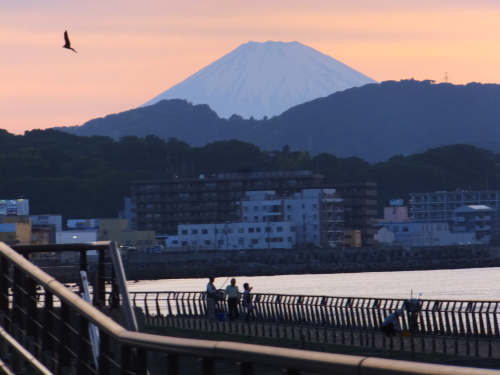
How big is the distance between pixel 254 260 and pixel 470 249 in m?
32.8

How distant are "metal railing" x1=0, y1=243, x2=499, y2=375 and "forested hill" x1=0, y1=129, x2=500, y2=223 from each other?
6036 inches

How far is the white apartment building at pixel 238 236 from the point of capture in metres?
133

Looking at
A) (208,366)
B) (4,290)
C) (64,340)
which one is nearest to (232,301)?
(4,290)

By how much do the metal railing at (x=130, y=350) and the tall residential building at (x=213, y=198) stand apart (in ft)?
462

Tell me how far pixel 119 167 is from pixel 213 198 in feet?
134

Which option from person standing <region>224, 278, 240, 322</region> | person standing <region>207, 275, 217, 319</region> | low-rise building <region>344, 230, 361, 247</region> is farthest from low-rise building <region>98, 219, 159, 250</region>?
person standing <region>224, 278, 240, 322</region>

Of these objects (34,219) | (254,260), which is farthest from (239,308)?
(34,219)

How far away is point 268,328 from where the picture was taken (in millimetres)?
25031

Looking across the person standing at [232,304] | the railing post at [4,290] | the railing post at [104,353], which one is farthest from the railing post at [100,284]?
the person standing at [232,304]

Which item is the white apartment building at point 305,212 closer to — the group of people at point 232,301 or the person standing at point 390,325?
the group of people at point 232,301

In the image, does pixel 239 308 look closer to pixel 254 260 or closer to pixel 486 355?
pixel 486 355

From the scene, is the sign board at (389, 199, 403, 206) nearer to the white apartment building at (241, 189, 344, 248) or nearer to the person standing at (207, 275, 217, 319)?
the white apartment building at (241, 189, 344, 248)

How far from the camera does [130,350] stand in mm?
4777

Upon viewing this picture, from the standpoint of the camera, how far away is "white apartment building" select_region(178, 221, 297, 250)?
438 ft
